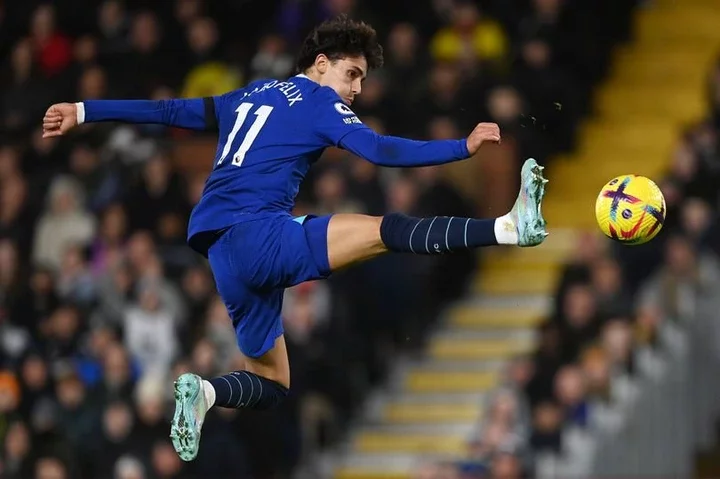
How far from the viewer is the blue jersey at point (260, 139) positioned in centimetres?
1019

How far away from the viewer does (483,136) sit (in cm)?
941

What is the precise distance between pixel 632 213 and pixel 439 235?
3.33 feet

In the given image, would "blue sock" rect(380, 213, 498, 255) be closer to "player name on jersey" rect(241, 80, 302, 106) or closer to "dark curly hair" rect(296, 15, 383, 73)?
"player name on jersey" rect(241, 80, 302, 106)

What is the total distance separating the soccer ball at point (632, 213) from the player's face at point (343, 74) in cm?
137

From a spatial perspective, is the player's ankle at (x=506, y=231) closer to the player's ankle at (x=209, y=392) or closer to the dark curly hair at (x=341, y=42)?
the dark curly hair at (x=341, y=42)

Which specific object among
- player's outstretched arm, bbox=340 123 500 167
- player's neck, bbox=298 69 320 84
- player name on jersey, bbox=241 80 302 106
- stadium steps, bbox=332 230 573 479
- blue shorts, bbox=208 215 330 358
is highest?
player's neck, bbox=298 69 320 84

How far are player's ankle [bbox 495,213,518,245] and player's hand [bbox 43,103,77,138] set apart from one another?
2.28 meters

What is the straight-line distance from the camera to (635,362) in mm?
15469

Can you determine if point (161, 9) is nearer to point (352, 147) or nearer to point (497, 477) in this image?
point (497, 477)

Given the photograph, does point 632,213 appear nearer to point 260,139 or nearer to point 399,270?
point 260,139

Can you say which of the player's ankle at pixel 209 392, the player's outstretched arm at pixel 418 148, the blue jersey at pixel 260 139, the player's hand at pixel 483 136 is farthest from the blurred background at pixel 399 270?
the player's hand at pixel 483 136

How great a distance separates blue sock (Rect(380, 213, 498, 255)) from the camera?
9.79 metres

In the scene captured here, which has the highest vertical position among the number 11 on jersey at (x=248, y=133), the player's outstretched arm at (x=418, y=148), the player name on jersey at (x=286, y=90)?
the player name on jersey at (x=286, y=90)

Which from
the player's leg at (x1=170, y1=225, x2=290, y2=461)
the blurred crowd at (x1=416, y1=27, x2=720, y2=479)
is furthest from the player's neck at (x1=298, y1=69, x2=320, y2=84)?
the blurred crowd at (x1=416, y1=27, x2=720, y2=479)
